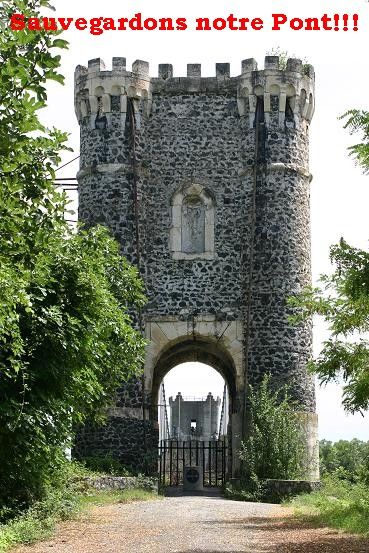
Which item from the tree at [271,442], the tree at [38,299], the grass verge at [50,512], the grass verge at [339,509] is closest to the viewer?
the tree at [38,299]

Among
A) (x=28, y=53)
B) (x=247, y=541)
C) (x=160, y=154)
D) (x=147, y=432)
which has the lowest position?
(x=247, y=541)

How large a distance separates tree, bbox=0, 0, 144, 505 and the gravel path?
4.49ft

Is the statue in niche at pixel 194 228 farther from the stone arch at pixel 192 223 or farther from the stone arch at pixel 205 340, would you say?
the stone arch at pixel 205 340

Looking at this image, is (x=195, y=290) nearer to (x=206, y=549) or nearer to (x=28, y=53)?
(x=206, y=549)

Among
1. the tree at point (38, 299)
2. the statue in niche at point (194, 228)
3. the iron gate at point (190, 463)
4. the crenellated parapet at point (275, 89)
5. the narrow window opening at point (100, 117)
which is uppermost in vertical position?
the crenellated parapet at point (275, 89)

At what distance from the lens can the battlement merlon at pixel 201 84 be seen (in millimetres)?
26000

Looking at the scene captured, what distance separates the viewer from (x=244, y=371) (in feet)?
81.9

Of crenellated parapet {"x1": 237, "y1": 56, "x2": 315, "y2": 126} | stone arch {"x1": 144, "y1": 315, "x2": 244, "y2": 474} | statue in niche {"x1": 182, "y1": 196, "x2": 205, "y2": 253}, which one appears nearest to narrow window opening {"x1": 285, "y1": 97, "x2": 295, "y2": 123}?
crenellated parapet {"x1": 237, "y1": 56, "x2": 315, "y2": 126}

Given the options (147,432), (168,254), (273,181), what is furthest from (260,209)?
(147,432)

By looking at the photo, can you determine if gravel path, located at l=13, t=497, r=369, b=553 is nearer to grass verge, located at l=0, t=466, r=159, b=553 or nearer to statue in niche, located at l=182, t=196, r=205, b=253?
grass verge, located at l=0, t=466, r=159, b=553

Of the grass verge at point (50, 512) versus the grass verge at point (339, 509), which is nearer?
the grass verge at point (50, 512)

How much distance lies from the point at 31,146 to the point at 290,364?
1568cm

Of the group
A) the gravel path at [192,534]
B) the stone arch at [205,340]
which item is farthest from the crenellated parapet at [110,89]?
the gravel path at [192,534]

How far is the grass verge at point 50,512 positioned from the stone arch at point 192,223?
717 centimetres
